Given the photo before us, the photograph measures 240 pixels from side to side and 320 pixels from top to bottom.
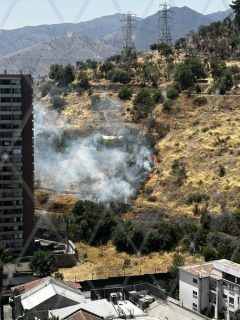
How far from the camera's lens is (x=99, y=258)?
238 inches

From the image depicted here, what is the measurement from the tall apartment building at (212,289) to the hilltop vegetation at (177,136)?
2.34ft

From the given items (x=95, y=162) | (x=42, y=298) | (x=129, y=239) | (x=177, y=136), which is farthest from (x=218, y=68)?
(x=42, y=298)

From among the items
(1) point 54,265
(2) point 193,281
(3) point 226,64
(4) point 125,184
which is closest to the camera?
(2) point 193,281

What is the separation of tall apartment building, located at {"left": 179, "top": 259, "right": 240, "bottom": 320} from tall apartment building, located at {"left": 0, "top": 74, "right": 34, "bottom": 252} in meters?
2.00

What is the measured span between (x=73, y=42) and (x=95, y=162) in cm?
2151

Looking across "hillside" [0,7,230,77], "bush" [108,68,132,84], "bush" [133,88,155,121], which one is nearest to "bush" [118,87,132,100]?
"bush" [133,88,155,121]

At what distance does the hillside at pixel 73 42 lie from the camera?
28.0m

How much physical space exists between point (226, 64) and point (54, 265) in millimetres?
6607

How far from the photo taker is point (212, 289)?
4668mm

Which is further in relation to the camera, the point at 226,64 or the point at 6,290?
the point at 226,64

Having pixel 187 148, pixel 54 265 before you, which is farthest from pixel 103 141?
pixel 54 265

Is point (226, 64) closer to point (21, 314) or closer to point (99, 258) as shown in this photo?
point (99, 258)

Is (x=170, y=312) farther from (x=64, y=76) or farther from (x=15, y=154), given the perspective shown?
(x=64, y=76)

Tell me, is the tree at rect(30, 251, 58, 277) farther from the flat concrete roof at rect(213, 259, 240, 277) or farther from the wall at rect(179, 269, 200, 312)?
the flat concrete roof at rect(213, 259, 240, 277)
